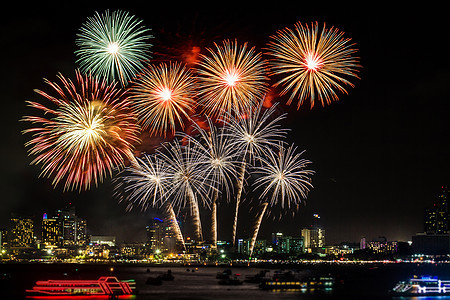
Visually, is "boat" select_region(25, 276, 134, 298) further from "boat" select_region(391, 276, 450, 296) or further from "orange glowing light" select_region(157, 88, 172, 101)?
"boat" select_region(391, 276, 450, 296)

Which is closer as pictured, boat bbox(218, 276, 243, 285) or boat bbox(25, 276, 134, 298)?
boat bbox(25, 276, 134, 298)

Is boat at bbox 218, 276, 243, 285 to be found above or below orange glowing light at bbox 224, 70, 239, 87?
below

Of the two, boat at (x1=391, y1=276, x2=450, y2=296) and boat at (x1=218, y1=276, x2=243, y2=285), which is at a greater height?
boat at (x1=391, y1=276, x2=450, y2=296)

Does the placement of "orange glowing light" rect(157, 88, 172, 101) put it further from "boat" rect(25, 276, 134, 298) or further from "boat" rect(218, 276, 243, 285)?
"boat" rect(218, 276, 243, 285)

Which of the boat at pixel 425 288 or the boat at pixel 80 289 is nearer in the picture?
the boat at pixel 80 289

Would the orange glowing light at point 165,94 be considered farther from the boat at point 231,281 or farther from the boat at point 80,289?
the boat at point 231,281

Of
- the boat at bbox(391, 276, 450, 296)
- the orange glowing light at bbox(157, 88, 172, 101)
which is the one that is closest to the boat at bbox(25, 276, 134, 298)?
the orange glowing light at bbox(157, 88, 172, 101)


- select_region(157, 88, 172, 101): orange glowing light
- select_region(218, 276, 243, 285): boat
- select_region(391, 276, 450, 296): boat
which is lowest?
select_region(218, 276, 243, 285): boat

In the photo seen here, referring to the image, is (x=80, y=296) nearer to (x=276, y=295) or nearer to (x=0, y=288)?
(x=276, y=295)

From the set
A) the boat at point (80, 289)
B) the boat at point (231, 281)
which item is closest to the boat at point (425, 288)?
the boat at point (231, 281)

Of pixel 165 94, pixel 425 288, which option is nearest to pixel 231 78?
pixel 165 94

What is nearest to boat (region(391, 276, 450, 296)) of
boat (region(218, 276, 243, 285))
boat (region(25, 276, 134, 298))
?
boat (region(218, 276, 243, 285))

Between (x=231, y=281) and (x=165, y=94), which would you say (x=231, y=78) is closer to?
(x=165, y=94)

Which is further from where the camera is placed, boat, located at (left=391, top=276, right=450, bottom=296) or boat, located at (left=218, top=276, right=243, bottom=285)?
boat, located at (left=218, top=276, right=243, bottom=285)
